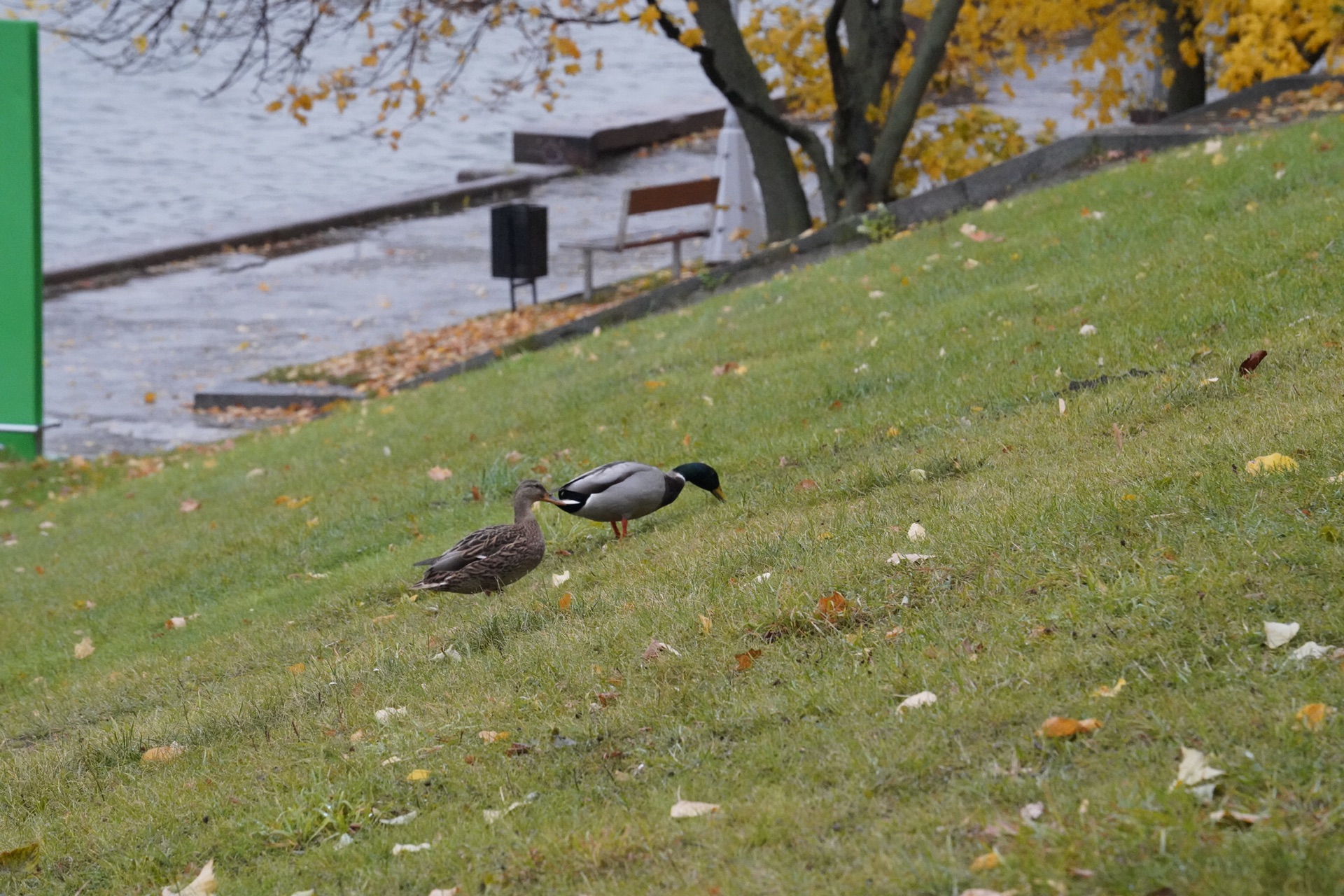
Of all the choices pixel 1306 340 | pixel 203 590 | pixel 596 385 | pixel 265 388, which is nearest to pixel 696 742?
pixel 1306 340

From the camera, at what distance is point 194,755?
4.41m

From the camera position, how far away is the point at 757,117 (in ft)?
43.6

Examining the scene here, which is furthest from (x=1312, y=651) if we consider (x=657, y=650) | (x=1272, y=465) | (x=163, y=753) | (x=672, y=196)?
(x=672, y=196)

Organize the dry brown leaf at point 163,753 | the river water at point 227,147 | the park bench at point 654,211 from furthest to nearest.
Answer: the river water at point 227,147 < the park bench at point 654,211 < the dry brown leaf at point 163,753

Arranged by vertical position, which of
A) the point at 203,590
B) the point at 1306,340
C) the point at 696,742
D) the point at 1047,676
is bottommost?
the point at 203,590

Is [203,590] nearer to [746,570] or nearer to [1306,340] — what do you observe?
[746,570]

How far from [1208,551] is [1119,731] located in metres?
0.92

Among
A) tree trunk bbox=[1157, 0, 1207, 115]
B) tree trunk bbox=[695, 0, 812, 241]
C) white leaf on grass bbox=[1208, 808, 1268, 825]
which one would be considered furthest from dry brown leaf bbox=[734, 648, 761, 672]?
tree trunk bbox=[1157, 0, 1207, 115]

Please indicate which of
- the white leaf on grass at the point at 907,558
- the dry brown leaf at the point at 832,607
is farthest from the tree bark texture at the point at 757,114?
the dry brown leaf at the point at 832,607

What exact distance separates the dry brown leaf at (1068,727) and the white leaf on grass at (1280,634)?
20.7 inches

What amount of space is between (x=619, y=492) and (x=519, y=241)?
10.1 meters

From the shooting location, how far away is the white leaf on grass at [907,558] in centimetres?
441

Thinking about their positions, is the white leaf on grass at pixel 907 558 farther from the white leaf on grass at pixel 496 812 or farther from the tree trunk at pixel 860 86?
the tree trunk at pixel 860 86

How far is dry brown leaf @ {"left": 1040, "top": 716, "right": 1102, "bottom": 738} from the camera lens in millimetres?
3199
